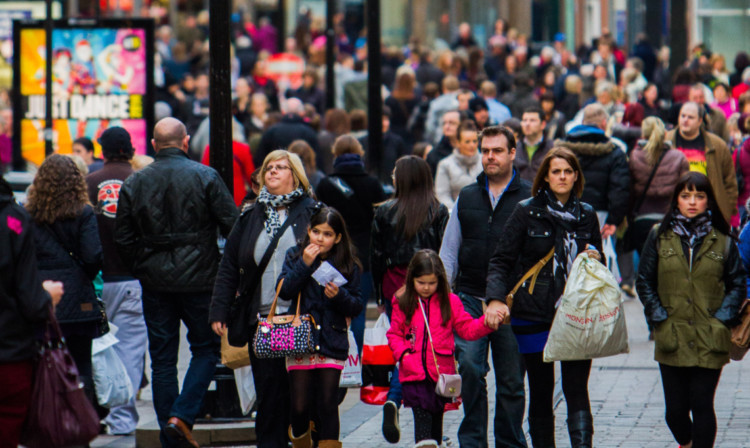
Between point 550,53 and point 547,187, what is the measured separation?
20544 mm

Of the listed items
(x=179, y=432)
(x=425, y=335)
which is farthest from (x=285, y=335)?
(x=179, y=432)

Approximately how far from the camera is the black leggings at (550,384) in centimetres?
736

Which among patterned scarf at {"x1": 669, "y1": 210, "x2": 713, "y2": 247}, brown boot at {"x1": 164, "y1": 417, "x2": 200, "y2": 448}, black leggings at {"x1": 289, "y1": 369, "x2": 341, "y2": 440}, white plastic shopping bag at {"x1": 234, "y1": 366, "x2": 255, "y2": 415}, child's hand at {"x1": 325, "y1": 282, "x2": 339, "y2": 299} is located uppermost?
patterned scarf at {"x1": 669, "y1": 210, "x2": 713, "y2": 247}

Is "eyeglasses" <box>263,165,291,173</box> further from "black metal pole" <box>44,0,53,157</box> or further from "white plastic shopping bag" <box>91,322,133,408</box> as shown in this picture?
"black metal pole" <box>44,0,53,157</box>

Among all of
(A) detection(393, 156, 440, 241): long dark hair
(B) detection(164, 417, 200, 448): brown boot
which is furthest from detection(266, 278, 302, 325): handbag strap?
(A) detection(393, 156, 440, 241): long dark hair

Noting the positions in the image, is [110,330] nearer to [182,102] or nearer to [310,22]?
[182,102]

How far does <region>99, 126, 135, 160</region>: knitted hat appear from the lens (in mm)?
9672

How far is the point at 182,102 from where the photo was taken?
22.4 meters

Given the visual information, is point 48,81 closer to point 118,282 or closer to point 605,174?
point 118,282

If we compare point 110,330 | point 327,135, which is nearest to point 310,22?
point 327,135

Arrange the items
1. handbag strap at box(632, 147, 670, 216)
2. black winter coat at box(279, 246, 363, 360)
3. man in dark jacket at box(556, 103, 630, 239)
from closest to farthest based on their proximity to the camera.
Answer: black winter coat at box(279, 246, 363, 360) → man in dark jacket at box(556, 103, 630, 239) → handbag strap at box(632, 147, 670, 216)

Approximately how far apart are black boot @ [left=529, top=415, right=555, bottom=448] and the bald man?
22.6 feet

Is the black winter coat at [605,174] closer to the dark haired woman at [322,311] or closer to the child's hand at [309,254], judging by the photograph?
the dark haired woman at [322,311]

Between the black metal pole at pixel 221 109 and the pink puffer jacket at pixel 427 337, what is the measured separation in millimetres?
1919
